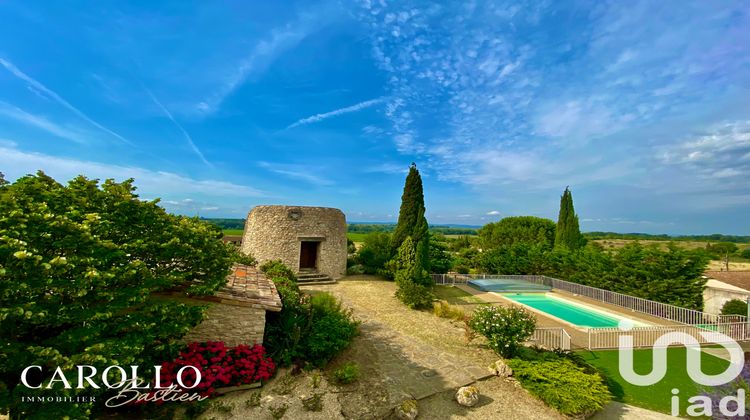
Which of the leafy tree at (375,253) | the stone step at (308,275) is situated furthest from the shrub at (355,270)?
the stone step at (308,275)

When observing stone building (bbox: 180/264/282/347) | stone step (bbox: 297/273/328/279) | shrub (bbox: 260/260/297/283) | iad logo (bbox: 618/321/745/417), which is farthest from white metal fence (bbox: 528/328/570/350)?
stone step (bbox: 297/273/328/279)

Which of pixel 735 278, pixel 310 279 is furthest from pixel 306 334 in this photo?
pixel 735 278

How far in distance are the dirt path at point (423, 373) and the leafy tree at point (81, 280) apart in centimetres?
360

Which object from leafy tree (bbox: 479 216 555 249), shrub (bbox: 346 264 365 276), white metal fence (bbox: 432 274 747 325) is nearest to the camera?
white metal fence (bbox: 432 274 747 325)

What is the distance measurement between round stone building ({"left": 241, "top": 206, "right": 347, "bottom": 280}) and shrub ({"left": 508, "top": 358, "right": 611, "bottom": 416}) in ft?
36.8

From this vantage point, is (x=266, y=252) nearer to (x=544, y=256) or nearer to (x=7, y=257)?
(x=7, y=257)

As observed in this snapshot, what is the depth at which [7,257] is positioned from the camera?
3.36 m

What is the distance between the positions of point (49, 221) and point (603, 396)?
30.9 ft

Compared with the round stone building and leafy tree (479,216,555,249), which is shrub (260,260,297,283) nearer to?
the round stone building

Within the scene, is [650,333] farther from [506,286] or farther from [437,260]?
[437,260]

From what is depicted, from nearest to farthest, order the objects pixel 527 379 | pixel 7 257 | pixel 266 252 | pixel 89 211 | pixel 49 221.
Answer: pixel 7 257, pixel 49 221, pixel 89 211, pixel 527 379, pixel 266 252

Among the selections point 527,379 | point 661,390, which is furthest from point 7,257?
point 661,390

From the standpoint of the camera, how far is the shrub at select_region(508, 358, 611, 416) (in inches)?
225

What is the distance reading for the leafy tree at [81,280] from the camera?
3.46m
